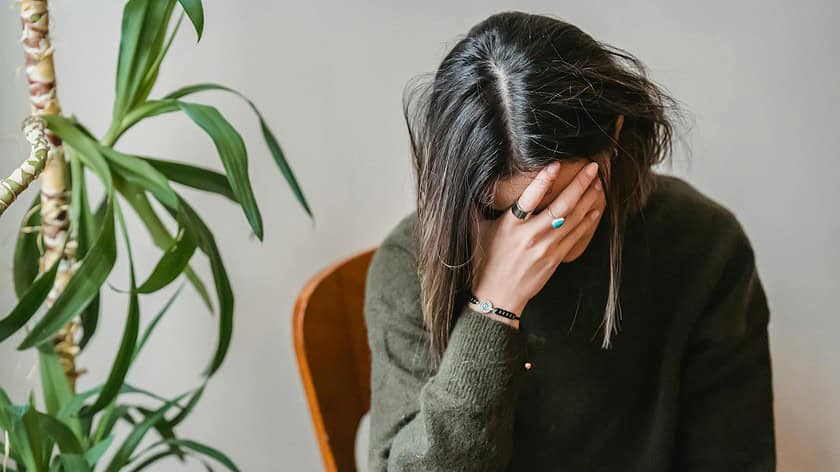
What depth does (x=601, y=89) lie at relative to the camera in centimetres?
76

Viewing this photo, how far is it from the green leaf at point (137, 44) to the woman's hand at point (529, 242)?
38 cm

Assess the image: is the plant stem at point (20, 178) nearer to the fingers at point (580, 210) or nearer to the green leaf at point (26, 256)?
A: the green leaf at point (26, 256)

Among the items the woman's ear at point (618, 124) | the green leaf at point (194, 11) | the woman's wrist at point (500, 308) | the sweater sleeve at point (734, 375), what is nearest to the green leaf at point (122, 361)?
the green leaf at point (194, 11)

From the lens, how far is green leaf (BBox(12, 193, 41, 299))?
3.05 feet

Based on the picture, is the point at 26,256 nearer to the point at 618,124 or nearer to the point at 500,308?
the point at 500,308

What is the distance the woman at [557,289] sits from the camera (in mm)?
754

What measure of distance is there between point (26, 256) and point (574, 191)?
601mm

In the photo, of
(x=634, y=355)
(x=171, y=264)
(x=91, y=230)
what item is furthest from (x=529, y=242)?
(x=91, y=230)

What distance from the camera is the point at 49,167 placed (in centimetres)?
88

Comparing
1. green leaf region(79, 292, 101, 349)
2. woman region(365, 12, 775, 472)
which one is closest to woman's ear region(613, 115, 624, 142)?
woman region(365, 12, 775, 472)

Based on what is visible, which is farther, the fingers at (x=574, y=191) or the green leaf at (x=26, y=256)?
the green leaf at (x=26, y=256)

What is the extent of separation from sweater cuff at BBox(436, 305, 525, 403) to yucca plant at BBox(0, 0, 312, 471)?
9.1 inches

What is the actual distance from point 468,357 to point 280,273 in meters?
0.49

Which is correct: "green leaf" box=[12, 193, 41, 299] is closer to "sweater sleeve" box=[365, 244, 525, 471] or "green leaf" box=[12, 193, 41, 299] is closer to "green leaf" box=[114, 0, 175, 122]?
"green leaf" box=[114, 0, 175, 122]
